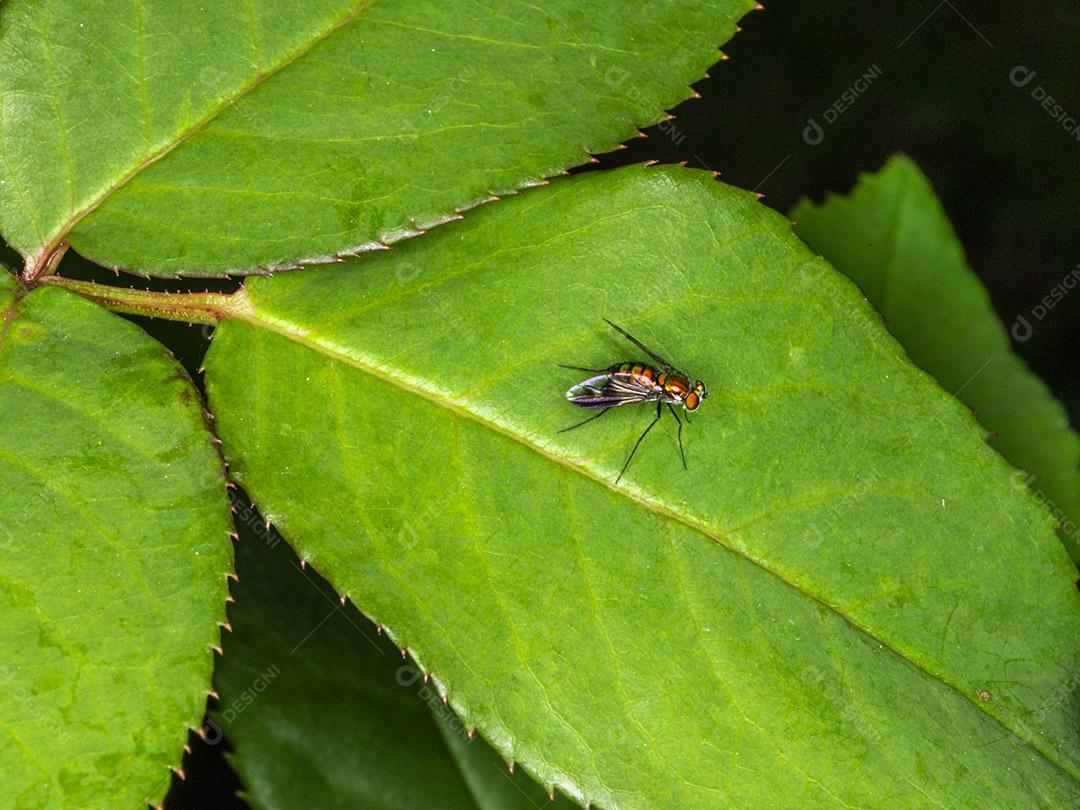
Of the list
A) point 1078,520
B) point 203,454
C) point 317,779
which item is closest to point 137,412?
point 203,454

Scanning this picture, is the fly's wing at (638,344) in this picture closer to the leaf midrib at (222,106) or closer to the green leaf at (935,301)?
the leaf midrib at (222,106)

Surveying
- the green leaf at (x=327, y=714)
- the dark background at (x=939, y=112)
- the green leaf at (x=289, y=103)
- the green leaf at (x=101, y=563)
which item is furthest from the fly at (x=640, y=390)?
the dark background at (x=939, y=112)

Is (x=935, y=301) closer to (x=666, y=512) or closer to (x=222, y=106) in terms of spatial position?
(x=666, y=512)

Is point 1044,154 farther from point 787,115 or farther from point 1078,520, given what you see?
point 1078,520

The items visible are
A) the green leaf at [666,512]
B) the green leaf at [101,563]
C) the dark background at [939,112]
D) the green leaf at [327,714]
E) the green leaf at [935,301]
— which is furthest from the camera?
the dark background at [939,112]

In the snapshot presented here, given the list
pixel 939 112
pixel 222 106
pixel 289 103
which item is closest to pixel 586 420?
pixel 289 103

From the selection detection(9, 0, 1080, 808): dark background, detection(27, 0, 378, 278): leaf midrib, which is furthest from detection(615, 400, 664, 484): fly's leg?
detection(9, 0, 1080, 808): dark background

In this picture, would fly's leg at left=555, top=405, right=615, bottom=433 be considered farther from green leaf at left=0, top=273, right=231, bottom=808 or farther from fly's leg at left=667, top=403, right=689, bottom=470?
green leaf at left=0, top=273, right=231, bottom=808
